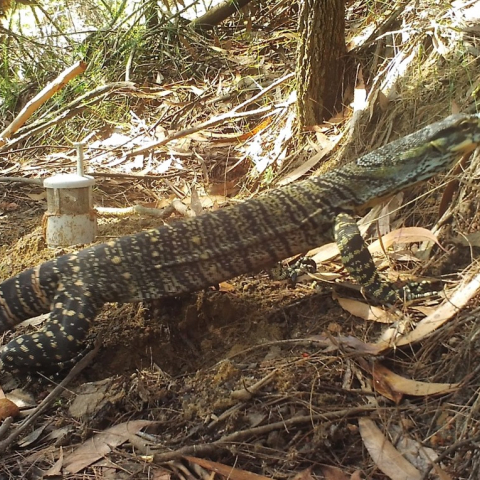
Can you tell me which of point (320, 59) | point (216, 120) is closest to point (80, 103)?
point (216, 120)

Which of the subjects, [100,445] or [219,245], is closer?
[100,445]

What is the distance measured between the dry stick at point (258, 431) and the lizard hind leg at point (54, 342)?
1.42 meters

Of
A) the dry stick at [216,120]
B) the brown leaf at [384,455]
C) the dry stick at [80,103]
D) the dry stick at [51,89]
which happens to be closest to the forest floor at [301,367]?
the brown leaf at [384,455]

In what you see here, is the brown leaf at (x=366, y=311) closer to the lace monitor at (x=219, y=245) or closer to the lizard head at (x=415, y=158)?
the lace monitor at (x=219, y=245)

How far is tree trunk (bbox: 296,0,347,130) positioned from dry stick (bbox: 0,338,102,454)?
3.22m

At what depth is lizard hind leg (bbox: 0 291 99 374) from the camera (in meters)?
3.71

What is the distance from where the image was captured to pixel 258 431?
260 centimetres

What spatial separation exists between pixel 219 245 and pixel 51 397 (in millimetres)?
1529

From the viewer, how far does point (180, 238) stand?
4145 millimetres

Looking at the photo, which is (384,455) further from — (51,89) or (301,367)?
(51,89)

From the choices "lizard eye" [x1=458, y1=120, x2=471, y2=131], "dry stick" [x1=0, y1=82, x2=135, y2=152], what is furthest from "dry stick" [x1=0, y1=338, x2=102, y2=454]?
"dry stick" [x1=0, y1=82, x2=135, y2=152]

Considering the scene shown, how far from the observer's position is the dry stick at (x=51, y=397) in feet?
9.79

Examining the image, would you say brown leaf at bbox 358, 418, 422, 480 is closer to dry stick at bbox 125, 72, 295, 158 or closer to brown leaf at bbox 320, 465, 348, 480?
brown leaf at bbox 320, 465, 348, 480

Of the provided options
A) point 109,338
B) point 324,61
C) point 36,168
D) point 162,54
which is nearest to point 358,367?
point 109,338
